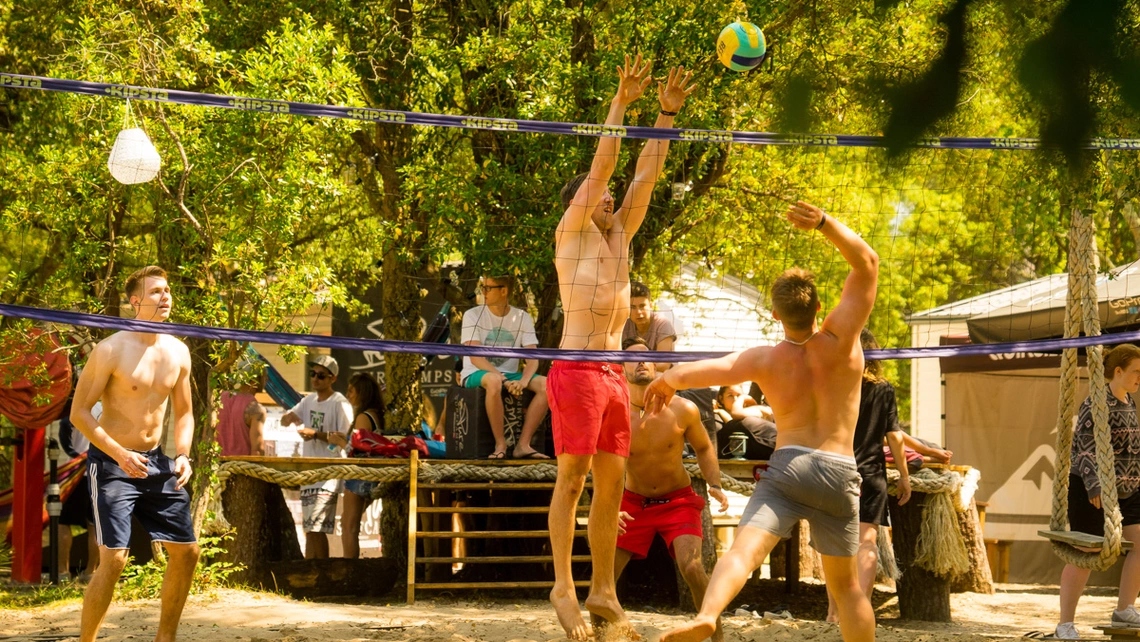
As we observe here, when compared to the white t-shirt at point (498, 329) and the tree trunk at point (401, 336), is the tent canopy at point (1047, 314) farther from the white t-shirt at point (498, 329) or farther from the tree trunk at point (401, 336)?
the tree trunk at point (401, 336)

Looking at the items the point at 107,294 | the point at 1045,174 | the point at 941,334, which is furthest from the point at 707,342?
the point at 1045,174

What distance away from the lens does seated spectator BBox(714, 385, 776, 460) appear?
28.0 feet

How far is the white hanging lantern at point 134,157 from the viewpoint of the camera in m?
7.48

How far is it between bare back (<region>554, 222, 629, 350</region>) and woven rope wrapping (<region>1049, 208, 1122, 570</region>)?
2.48 meters

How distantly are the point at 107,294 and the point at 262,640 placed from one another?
4534 mm

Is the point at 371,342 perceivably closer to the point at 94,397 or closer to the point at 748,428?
the point at 94,397

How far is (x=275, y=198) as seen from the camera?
802cm

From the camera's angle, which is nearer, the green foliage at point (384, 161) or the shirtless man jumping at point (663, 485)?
the shirtless man jumping at point (663, 485)

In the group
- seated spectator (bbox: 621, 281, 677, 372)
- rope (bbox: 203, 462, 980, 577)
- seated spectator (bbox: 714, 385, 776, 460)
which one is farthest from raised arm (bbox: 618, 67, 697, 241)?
seated spectator (bbox: 714, 385, 776, 460)

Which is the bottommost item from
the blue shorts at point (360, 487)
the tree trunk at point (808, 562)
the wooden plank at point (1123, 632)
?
the tree trunk at point (808, 562)

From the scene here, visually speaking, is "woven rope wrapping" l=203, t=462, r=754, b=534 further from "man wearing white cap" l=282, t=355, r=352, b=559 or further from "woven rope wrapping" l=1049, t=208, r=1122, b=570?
"woven rope wrapping" l=1049, t=208, r=1122, b=570

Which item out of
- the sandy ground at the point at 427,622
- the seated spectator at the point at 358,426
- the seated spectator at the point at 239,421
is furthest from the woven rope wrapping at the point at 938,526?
the seated spectator at the point at 239,421

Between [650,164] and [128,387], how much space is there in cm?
258

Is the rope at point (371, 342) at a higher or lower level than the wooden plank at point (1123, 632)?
higher
